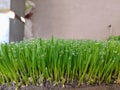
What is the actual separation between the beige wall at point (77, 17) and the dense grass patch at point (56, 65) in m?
1.31

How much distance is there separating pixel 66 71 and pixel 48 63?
0.03 metres

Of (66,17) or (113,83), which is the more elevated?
(66,17)

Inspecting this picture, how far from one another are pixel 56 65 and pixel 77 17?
141 centimetres

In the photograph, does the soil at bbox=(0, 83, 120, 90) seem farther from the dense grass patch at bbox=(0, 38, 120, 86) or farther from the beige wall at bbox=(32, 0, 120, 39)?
the beige wall at bbox=(32, 0, 120, 39)

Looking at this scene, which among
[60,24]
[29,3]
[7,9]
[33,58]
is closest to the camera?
[33,58]

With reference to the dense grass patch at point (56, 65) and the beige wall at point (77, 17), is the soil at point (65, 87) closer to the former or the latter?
the dense grass patch at point (56, 65)

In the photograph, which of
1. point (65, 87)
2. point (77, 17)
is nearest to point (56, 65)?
point (65, 87)

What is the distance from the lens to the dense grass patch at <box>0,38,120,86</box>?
0.44 m

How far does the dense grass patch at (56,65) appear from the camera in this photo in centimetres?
44

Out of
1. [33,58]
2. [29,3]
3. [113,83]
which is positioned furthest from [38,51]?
[29,3]

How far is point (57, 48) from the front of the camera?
44cm

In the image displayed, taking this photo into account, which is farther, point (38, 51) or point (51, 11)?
point (51, 11)

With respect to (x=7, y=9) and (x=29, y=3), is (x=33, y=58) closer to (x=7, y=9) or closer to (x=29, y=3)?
(x=7, y=9)

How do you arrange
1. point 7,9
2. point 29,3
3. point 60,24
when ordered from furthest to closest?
1. point 60,24
2. point 29,3
3. point 7,9
